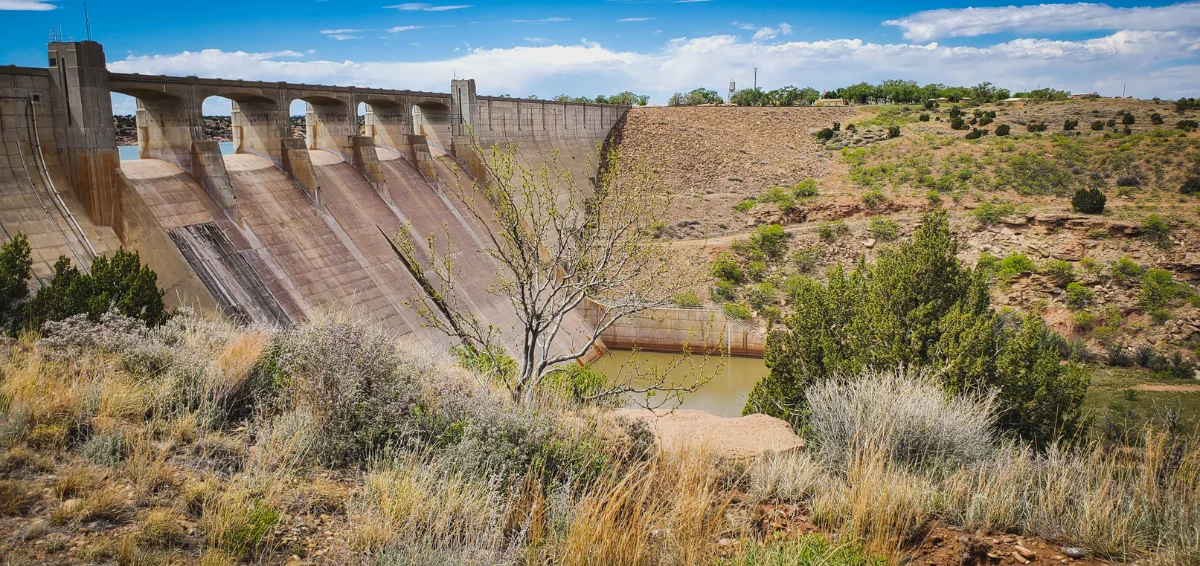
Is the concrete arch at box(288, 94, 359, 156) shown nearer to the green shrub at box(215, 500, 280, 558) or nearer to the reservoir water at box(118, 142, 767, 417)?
the reservoir water at box(118, 142, 767, 417)

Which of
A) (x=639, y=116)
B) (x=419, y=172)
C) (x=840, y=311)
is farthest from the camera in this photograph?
(x=639, y=116)

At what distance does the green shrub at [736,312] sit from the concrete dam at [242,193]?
16.2 feet

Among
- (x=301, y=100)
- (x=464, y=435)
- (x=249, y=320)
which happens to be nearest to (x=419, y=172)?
(x=301, y=100)

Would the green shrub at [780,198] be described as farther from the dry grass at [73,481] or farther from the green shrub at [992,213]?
the dry grass at [73,481]

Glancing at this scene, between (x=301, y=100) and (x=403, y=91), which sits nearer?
(x=301, y=100)

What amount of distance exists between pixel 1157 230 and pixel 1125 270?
2568 millimetres

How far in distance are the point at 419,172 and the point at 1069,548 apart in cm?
2250

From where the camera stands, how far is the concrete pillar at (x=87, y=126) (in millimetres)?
14336

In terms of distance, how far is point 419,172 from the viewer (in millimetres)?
25484

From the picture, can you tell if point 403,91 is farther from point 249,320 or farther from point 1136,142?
point 1136,142

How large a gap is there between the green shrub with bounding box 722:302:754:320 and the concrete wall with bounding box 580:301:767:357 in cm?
20

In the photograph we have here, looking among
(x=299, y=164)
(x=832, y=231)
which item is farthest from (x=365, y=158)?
(x=832, y=231)

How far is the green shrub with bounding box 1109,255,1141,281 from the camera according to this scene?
25.3m

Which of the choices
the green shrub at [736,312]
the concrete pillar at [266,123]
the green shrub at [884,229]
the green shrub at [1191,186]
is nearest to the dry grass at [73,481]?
the concrete pillar at [266,123]
